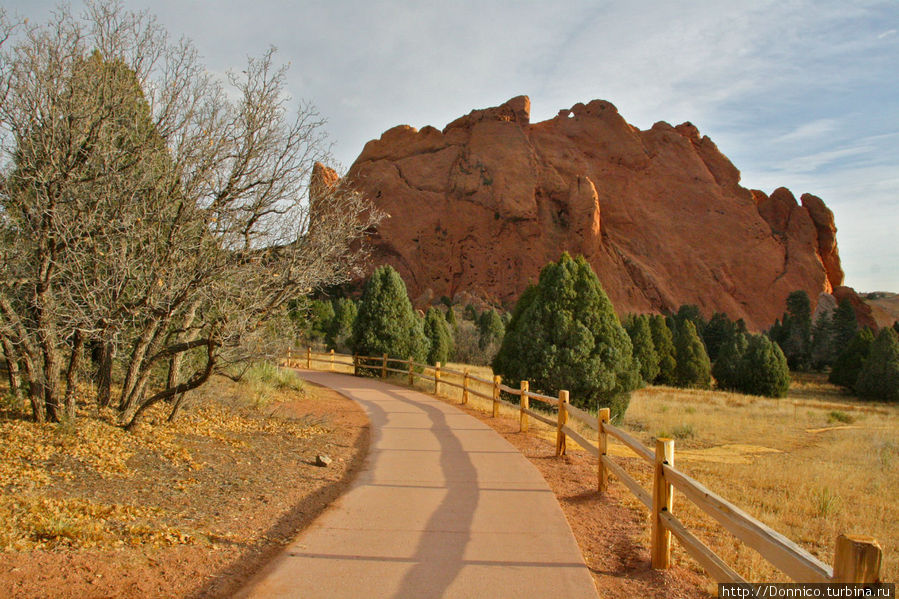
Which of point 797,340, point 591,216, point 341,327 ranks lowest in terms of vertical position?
point 341,327

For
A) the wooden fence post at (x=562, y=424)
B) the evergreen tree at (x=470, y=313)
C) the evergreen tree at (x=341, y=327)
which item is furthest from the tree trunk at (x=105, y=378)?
the evergreen tree at (x=470, y=313)

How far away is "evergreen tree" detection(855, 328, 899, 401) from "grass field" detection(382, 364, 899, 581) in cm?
1322

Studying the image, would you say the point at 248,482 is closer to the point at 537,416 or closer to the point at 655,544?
the point at 655,544

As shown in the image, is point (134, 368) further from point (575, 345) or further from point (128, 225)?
point (575, 345)

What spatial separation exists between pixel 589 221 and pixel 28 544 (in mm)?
79881

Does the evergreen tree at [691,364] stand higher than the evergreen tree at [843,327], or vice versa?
the evergreen tree at [843,327]

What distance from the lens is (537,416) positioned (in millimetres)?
10734

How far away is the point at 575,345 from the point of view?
15711mm

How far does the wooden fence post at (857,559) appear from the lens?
2.49m

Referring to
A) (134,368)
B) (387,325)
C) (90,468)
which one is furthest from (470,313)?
(90,468)

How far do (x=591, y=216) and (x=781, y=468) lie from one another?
72.1 metres

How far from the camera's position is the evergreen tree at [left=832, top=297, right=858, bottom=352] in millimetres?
58406

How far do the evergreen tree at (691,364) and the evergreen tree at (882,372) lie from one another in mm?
8800

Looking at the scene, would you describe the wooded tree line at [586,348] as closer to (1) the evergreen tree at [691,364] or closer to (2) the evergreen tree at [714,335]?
(1) the evergreen tree at [691,364]
